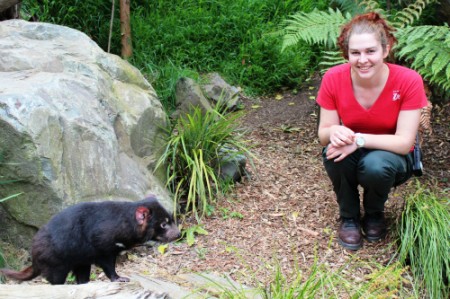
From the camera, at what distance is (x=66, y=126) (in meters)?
3.74

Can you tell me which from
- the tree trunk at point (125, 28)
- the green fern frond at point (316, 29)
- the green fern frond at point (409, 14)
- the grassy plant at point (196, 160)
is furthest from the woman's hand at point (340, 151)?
the tree trunk at point (125, 28)

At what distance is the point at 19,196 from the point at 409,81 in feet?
7.76

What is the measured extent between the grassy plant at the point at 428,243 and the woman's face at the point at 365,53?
0.89m

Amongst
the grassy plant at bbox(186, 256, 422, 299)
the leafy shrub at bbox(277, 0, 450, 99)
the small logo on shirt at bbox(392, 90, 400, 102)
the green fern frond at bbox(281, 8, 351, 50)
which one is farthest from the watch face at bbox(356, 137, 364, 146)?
the green fern frond at bbox(281, 8, 351, 50)

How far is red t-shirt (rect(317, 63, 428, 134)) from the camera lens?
139 inches

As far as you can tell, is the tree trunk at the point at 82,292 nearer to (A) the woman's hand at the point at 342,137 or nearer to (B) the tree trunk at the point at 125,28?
(A) the woman's hand at the point at 342,137

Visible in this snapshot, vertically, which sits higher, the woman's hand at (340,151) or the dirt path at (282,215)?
the woman's hand at (340,151)

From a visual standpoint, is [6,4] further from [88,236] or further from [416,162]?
[416,162]

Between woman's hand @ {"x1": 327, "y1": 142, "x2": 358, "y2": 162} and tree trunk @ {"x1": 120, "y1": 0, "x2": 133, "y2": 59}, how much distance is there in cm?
305

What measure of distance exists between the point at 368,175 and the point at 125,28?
3.33 metres

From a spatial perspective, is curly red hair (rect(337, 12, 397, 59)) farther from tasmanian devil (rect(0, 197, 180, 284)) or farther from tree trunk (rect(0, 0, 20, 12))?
tree trunk (rect(0, 0, 20, 12))

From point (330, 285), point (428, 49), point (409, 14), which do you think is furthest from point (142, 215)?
point (409, 14)

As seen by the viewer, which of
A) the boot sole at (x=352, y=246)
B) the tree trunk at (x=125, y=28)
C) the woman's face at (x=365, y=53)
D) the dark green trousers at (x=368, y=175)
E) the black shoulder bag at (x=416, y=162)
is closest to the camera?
the woman's face at (x=365, y=53)

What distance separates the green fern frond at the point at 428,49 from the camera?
13.9 ft
